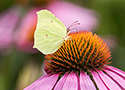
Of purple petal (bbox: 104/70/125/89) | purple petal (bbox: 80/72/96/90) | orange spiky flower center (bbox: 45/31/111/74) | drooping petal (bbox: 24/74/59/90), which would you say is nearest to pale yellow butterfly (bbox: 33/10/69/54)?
orange spiky flower center (bbox: 45/31/111/74)

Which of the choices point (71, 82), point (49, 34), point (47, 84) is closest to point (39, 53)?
point (49, 34)

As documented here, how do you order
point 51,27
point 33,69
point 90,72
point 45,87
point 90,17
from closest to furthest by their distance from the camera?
1. point 45,87
2. point 90,72
3. point 51,27
4. point 33,69
5. point 90,17

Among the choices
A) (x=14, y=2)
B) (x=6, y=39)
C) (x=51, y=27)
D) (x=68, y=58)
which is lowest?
(x=68, y=58)

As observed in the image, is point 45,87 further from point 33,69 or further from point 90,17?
point 90,17

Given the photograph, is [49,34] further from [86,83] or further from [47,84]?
[86,83]

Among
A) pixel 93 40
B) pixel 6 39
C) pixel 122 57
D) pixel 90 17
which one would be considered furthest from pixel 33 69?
pixel 122 57

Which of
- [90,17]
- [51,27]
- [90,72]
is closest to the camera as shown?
[90,72]

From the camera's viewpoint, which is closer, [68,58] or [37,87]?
[37,87]
